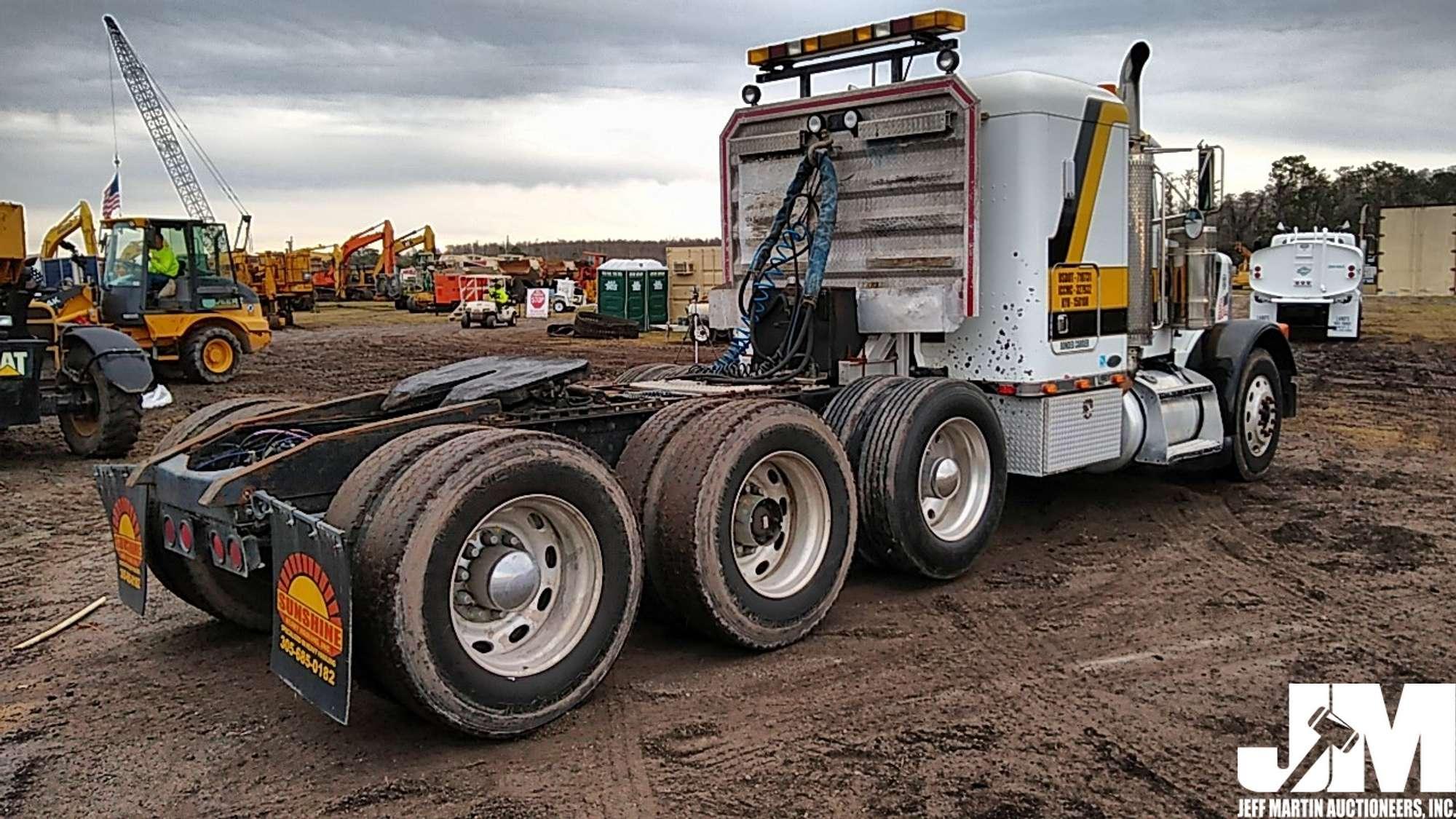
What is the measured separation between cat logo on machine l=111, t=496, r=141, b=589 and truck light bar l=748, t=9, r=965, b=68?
4.55 m

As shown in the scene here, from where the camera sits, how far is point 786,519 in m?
5.61

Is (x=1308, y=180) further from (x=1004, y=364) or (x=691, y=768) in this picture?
(x=691, y=768)

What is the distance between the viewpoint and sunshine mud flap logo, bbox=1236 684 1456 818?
3904mm

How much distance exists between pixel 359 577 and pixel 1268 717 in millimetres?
3368

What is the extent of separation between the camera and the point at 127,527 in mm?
5012

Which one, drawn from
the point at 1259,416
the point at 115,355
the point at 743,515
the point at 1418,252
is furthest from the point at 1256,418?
the point at 1418,252

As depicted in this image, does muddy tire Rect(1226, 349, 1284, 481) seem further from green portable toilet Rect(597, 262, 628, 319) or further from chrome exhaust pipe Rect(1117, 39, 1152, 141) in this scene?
green portable toilet Rect(597, 262, 628, 319)

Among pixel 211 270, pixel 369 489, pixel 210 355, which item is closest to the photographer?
pixel 369 489

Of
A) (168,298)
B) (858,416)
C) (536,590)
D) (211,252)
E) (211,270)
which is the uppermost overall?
(211,252)

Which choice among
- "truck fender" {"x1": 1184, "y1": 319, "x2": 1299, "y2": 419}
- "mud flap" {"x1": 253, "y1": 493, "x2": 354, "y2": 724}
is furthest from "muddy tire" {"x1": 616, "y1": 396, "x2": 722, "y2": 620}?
"truck fender" {"x1": 1184, "y1": 319, "x2": 1299, "y2": 419}

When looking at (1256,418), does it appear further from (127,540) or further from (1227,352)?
(127,540)

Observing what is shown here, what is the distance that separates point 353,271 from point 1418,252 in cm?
4471

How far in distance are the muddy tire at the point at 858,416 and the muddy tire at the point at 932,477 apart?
3 centimetres

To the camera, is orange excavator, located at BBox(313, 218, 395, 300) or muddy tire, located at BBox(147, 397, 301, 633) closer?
muddy tire, located at BBox(147, 397, 301, 633)
